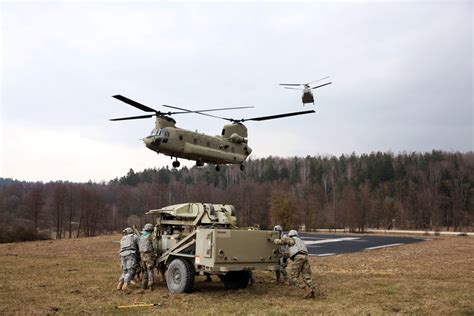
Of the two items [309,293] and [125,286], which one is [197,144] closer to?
[125,286]

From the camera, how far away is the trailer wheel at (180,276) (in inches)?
401

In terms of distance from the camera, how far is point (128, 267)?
1120 cm

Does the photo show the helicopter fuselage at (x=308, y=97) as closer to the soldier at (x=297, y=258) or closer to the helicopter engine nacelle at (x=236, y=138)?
the helicopter engine nacelle at (x=236, y=138)

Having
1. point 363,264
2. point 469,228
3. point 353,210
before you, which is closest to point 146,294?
point 363,264

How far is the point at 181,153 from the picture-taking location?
15797 mm

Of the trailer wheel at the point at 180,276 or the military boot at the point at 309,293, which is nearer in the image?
the military boot at the point at 309,293

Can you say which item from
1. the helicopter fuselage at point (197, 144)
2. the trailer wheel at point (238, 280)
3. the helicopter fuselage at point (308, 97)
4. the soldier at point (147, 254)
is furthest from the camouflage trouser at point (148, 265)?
the helicopter fuselage at point (308, 97)

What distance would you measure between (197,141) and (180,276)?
6666 mm

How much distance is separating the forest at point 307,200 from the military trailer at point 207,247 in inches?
1627

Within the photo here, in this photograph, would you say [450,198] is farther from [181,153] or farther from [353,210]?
[181,153]

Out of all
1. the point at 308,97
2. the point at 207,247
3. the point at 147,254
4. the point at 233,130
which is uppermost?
the point at 308,97

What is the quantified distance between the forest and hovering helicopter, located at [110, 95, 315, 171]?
116 feet

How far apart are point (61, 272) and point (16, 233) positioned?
29.1 metres

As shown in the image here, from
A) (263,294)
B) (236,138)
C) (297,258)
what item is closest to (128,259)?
(263,294)
